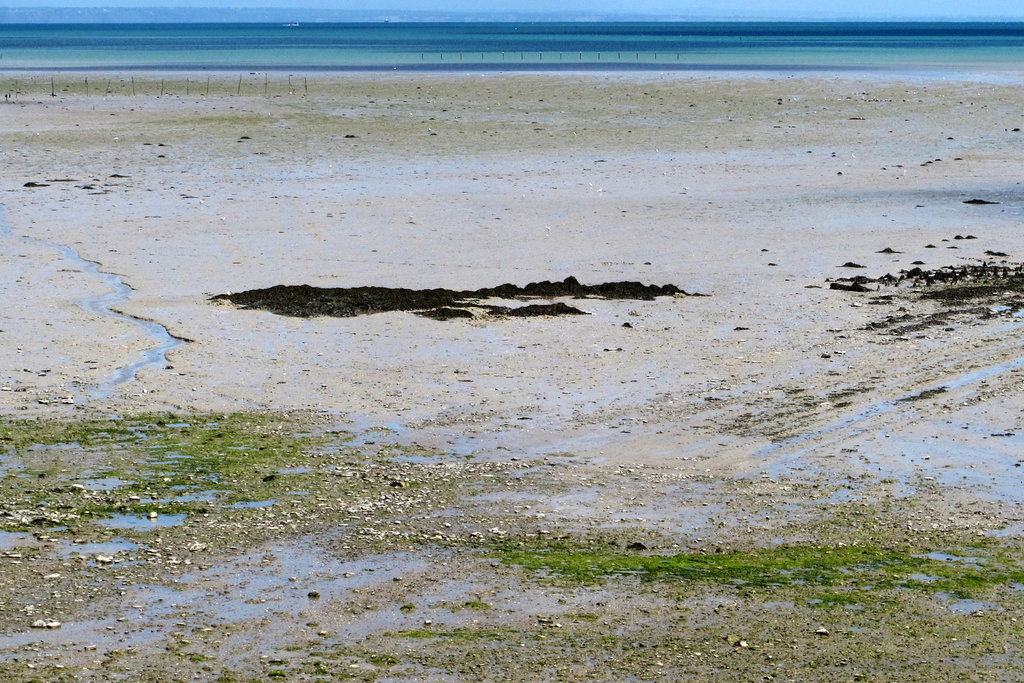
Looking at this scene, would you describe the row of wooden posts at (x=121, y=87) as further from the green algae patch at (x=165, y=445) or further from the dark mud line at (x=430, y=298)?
the green algae patch at (x=165, y=445)

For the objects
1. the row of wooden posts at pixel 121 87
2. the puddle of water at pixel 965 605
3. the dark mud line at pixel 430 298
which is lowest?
the row of wooden posts at pixel 121 87

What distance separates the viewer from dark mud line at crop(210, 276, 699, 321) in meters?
14.6

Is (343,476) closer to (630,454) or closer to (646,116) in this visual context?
(630,454)

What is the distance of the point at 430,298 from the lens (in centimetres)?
1517

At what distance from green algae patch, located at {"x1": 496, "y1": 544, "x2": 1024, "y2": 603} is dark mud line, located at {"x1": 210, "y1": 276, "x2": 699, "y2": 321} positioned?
652 centimetres

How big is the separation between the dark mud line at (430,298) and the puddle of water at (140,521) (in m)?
5.84

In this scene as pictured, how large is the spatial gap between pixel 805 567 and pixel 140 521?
4.12 meters

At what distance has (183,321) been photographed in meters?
14.1

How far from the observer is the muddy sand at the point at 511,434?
7.13 metres

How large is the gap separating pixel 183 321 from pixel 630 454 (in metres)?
5.85

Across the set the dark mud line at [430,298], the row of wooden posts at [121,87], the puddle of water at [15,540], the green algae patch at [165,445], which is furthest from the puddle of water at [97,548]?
the row of wooden posts at [121,87]

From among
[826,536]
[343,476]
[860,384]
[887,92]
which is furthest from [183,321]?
[887,92]

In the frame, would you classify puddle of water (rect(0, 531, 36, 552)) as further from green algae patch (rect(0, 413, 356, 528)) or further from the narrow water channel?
the narrow water channel

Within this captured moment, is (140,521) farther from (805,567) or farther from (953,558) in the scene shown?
(953,558)
